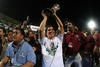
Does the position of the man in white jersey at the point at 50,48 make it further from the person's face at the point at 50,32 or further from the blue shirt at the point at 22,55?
the blue shirt at the point at 22,55

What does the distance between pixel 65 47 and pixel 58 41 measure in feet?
3.52

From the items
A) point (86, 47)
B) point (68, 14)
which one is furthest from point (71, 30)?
point (68, 14)

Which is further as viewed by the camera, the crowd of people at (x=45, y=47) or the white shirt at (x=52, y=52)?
the white shirt at (x=52, y=52)

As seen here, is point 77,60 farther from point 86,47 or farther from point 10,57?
point 10,57

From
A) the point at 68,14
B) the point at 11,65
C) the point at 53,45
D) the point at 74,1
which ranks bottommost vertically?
the point at 11,65

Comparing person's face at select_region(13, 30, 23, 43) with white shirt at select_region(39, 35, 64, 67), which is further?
white shirt at select_region(39, 35, 64, 67)

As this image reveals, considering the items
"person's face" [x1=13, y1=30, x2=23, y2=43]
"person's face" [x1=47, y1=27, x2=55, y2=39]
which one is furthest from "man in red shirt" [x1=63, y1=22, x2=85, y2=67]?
"person's face" [x1=13, y1=30, x2=23, y2=43]

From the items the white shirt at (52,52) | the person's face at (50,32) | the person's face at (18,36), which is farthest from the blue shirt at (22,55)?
the person's face at (50,32)

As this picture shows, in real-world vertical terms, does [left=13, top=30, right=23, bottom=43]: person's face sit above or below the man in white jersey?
above

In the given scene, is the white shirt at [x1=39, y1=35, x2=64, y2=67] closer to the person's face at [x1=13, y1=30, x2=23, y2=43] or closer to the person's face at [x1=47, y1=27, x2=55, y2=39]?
the person's face at [x1=47, y1=27, x2=55, y2=39]

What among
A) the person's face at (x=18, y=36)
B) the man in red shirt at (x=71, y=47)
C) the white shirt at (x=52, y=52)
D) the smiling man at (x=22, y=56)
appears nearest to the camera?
the smiling man at (x=22, y=56)

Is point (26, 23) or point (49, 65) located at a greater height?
point (26, 23)

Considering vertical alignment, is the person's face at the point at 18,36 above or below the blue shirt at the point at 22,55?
above

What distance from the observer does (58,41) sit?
13.1 feet
